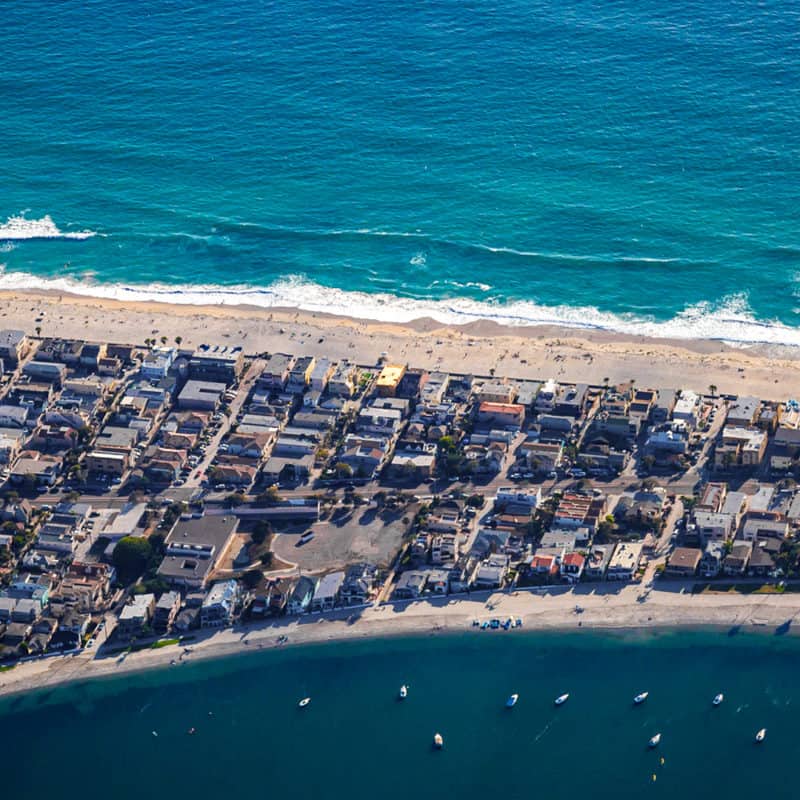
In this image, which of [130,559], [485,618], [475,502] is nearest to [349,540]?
[475,502]

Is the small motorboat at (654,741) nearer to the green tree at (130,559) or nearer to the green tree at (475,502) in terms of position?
the green tree at (475,502)

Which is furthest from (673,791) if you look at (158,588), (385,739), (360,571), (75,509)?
(75,509)

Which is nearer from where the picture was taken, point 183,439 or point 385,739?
point 385,739

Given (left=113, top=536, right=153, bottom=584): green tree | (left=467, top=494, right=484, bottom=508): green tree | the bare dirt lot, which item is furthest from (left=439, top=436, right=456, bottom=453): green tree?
(left=113, top=536, right=153, bottom=584): green tree

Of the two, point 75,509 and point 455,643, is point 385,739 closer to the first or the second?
point 455,643

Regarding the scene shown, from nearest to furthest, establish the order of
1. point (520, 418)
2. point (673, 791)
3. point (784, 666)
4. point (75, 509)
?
point (673, 791) → point (784, 666) → point (75, 509) → point (520, 418)

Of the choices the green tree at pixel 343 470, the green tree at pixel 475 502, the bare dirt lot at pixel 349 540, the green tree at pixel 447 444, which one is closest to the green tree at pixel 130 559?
the bare dirt lot at pixel 349 540

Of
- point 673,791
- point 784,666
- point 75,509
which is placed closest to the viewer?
point 673,791
